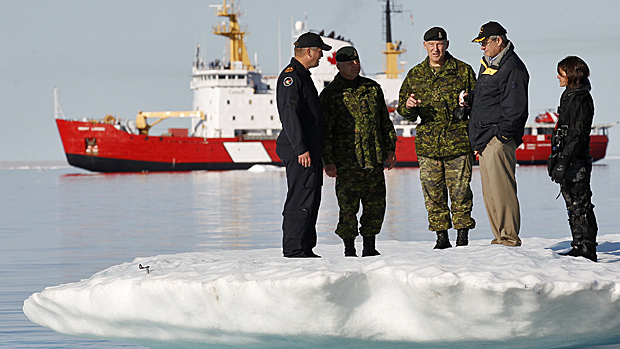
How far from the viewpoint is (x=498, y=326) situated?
11.1ft

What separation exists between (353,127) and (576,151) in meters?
1.19

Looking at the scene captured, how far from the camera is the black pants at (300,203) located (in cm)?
423

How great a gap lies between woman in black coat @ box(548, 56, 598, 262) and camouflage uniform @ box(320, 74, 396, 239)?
3.08ft

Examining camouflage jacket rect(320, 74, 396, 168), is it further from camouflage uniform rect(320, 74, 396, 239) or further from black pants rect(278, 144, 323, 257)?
black pants rect(278, 144, 323, 257)

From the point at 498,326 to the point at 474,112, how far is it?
57.3 inches

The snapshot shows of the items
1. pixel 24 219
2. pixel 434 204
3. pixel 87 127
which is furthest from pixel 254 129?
pixel 434 204

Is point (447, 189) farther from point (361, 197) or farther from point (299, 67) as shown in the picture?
point (299, 67)

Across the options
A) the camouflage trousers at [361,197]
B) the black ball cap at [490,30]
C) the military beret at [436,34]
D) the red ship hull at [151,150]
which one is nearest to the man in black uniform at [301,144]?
the camouflage trousers at [361,197]

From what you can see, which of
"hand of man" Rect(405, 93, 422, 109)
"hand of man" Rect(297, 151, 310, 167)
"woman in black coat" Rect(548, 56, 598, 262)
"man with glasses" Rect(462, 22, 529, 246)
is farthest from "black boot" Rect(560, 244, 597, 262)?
"hand of man" Rect(297, 151, 310, 167)

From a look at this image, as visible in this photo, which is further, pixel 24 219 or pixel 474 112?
pixel 24 219

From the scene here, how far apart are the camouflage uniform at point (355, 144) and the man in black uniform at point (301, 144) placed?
159 millimetres

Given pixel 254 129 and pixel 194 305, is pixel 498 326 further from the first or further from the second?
pixel 254 129

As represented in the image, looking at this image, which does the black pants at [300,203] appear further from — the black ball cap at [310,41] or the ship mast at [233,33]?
the ship mast at [233,33]

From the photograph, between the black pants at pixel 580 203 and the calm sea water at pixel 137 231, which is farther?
the calm sea water at pixel 137 231
